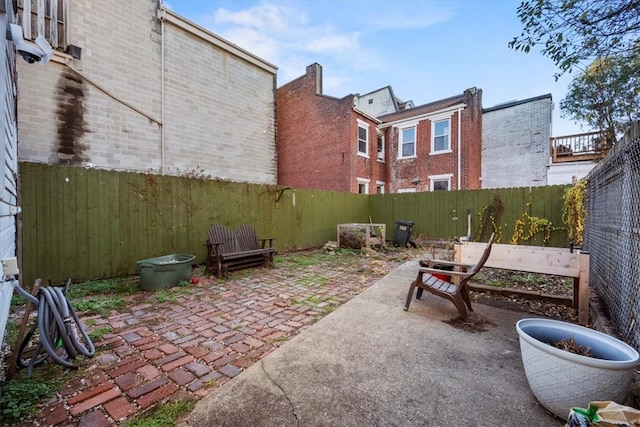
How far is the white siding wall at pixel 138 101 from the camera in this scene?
571 centimetres

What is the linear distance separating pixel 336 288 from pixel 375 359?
7.23 feet

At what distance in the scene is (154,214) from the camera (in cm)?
546

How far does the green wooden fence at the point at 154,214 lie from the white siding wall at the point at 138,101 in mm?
2010

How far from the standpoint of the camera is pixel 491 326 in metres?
3.07

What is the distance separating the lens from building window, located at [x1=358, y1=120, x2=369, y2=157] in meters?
13.1

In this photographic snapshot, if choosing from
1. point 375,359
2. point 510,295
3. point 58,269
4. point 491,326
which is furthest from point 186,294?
point 510,295

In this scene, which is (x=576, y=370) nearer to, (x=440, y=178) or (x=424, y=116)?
(x=440, y=178)

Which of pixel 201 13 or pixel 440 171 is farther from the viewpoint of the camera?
pixel 440 171

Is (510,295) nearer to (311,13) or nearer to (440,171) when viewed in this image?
(311,13)

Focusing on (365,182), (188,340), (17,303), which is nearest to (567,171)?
(365,182)

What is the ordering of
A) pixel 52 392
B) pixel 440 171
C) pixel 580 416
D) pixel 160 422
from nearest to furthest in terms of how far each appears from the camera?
pixel 580 416 → pixel 160 422 → pixel 52 392 → pixel 440 171

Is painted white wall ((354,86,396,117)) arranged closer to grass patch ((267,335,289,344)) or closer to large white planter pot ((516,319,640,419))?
grass patch ((267,335,289,344))

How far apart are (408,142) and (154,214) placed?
1211cm

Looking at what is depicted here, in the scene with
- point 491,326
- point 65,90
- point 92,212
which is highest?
point 65,90
